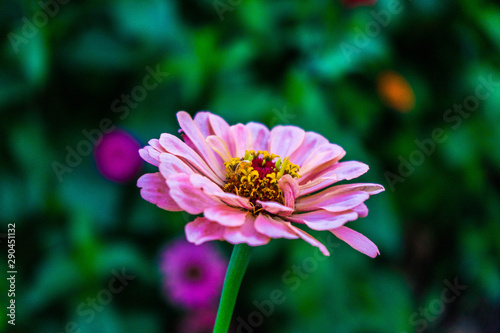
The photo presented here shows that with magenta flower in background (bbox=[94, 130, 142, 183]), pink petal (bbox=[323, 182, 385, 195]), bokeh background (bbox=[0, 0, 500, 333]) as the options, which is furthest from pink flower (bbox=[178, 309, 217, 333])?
pink petal (bbox=[323, 182, 385, 195])

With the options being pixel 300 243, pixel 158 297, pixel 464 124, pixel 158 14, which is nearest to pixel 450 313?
pixel 464 124

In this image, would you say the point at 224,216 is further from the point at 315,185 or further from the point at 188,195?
the point at 315,185

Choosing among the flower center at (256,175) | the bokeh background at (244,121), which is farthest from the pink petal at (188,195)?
the bokeh background at (244,121)

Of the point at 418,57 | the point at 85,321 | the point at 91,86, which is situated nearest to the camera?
the point at 85,321

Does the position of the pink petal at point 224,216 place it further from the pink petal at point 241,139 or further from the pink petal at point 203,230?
the pink petal at point 241,139

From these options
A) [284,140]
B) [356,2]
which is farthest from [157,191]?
[356,2]

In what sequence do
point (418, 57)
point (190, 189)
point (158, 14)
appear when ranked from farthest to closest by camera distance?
point (418, 57)
point (158, 14)
point (190, 189)

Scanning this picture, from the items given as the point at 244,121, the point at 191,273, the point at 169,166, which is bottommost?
the point at 191,273

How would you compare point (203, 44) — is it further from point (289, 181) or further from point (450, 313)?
point (450, 313)
